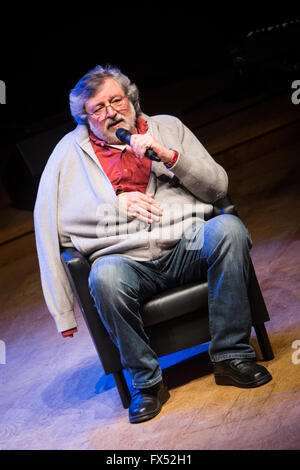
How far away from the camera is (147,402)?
2.21m

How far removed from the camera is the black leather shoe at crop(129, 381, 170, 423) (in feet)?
7.16

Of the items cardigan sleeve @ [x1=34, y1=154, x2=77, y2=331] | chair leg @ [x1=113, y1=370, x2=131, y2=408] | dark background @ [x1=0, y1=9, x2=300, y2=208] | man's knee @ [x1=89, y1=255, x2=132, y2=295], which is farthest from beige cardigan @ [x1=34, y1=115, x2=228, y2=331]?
dark background @ [x1=0, y1=9, x2=300, y2=208]

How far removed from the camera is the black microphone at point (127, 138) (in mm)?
2221

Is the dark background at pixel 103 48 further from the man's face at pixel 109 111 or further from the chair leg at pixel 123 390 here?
the chair leg at pixel 123 390

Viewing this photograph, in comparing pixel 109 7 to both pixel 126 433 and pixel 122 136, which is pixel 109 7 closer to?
pixel 122 136

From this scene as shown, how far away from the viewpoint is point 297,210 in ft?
12.7

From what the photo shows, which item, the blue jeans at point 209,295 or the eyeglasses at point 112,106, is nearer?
the blue jeans at point 209,295

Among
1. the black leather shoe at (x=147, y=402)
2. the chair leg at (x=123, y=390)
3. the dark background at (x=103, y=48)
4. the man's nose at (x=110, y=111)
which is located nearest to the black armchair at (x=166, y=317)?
the chair leg at (x=123, y=390)

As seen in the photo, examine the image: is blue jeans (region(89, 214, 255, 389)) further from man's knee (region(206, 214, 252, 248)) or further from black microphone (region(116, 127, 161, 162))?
black microphone (region(116, 127, 161, 162))

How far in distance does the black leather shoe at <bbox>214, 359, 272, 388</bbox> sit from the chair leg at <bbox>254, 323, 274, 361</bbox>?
11cm

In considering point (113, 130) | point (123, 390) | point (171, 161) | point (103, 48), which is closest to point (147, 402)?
point (123, 390)

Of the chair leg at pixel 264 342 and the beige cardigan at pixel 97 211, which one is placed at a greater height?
the beige cardigan at pixel 97 211

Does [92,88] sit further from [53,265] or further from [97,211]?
[53,265]

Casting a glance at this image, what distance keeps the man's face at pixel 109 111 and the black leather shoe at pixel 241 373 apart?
0.97 m
